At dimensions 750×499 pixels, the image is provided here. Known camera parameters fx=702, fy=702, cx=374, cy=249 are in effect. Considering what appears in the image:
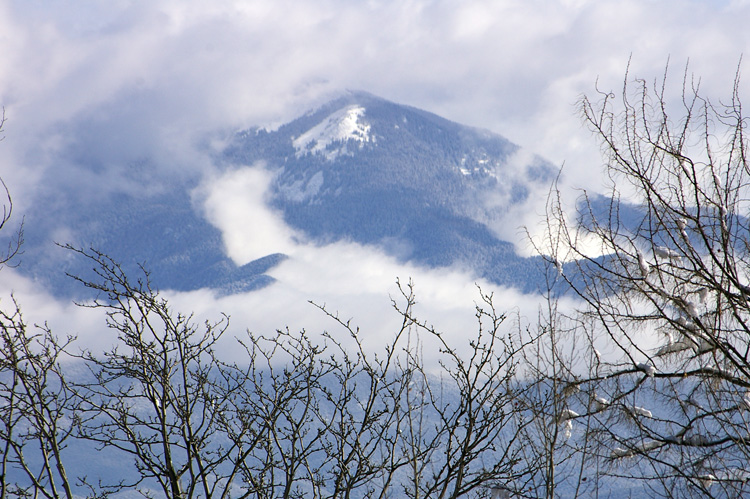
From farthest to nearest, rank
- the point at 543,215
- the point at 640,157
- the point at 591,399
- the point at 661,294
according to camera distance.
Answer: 1. the point at 591,399
2. the point at 543,215
3. the point at 640,157
4. the point at 661,294

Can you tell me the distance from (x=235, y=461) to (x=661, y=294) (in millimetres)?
3612

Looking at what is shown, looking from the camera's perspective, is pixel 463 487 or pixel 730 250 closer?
pixel 730 250

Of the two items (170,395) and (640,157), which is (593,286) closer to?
(640,157)

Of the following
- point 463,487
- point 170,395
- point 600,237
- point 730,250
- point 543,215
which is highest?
point 543,215

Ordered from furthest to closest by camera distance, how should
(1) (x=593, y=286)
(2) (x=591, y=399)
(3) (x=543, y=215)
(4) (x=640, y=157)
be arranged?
1. (2) (x=591, y=399)
2. (3) (x=543, y=215)
3. (1) (x=593, y=286)
4. (4) (x=640, y=157)

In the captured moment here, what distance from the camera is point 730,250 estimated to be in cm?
474

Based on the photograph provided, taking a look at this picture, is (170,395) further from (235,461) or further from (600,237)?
(600,237)

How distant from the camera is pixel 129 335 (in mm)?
5840

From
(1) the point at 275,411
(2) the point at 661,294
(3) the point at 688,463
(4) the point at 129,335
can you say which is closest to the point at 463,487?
(1) the point at 275,411

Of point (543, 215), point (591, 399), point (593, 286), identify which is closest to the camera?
point (593, 286)

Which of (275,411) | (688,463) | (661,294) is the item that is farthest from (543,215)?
(688,463)

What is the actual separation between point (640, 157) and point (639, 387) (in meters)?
3.50

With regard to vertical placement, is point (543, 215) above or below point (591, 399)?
above

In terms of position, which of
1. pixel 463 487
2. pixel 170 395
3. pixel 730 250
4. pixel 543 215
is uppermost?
pixel 543 215
